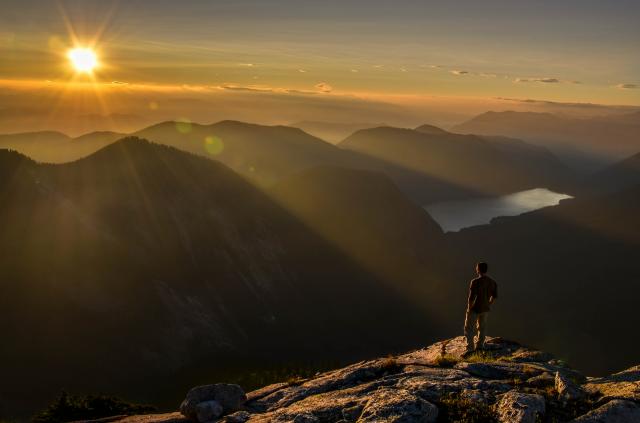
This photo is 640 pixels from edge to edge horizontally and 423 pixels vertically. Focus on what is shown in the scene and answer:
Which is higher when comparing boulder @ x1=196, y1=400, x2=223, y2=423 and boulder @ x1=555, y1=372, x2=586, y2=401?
boulder @ x1=555, y1=372, x2=586, y2=401

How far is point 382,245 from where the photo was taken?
173 m

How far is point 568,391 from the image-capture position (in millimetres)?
12859

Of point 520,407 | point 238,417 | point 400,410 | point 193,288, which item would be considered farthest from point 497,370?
point 193,288

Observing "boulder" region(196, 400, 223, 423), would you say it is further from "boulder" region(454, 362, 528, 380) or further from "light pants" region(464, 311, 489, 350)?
"light pants" region(464, 311, 489, 350)

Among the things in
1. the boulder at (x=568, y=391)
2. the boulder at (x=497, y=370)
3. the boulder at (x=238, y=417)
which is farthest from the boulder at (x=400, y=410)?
the boulder at (x=238, y=417)

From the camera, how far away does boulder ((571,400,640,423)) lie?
456 inches

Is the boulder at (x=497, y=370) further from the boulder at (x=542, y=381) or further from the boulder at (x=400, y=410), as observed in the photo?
the boulder at (x=400, y=410)

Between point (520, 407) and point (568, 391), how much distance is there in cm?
186

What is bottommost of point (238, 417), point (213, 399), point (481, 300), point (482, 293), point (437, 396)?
point (238, 417)

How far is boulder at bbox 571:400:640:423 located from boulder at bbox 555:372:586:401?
0.72 metres

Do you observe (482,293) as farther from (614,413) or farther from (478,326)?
(614,413)

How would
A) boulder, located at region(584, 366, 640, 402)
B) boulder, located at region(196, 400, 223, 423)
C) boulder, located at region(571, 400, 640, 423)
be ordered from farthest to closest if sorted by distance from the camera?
boulder, located at region(196, 400, 223, 423) → boulder, located at region(584, 366, 640, 402) → boulder, located at region(571, 400, 640, 423)

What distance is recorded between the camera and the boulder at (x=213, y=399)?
1507 cm

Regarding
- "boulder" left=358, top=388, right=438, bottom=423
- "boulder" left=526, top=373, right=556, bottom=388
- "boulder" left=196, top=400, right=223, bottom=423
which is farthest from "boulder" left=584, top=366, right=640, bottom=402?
"boulder" left=196, top=400, right=223, bottom=423
